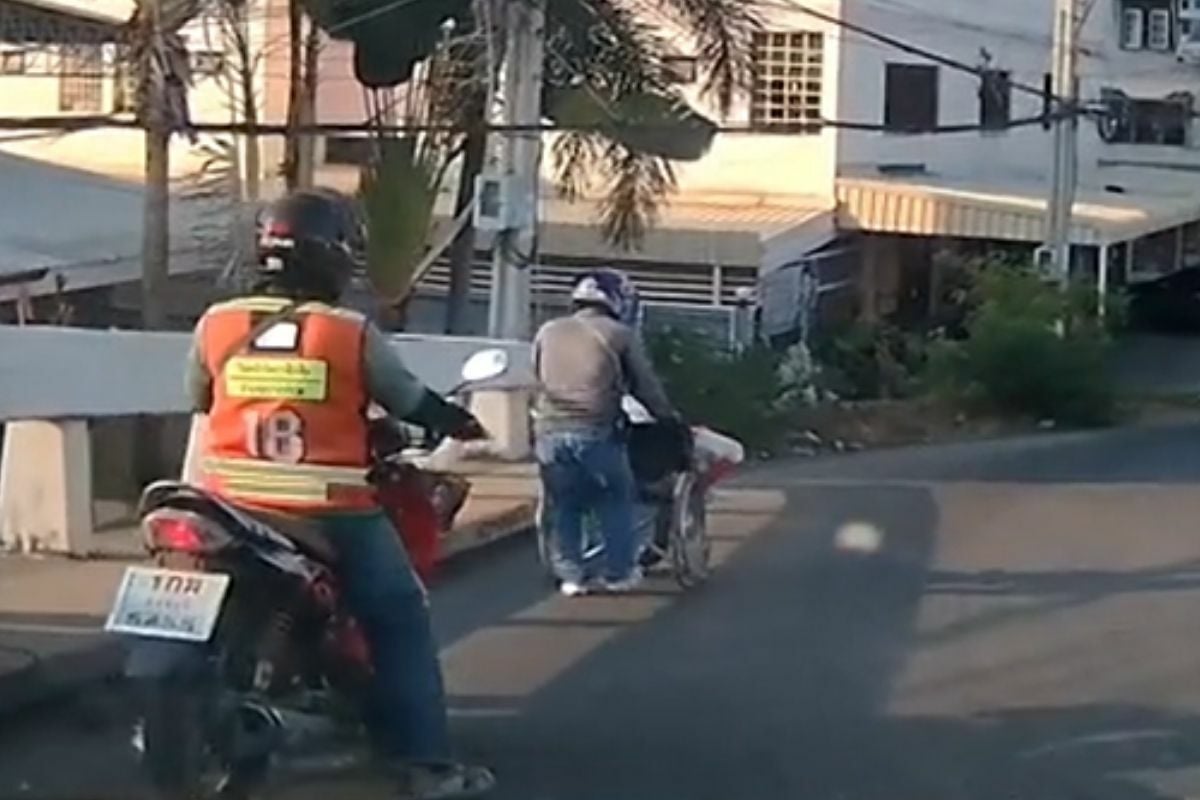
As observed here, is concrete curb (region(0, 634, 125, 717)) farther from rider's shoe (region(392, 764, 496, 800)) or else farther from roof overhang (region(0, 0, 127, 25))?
roof overhang (region(0, 0, 127, 25))

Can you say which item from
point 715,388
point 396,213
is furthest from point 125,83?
point 715,388

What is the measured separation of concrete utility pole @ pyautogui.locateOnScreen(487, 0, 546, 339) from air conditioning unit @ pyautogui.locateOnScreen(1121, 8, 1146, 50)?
33.8m

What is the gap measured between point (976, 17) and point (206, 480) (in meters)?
39.8

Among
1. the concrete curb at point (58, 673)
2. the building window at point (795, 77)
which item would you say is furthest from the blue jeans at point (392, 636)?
the building window at point (795, 77)

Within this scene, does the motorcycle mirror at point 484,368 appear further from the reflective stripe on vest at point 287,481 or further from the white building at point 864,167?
the white building at point 864,167

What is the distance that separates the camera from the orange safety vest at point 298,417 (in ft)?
24.9

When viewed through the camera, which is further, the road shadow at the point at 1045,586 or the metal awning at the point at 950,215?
the metal awning at the point at 950,215

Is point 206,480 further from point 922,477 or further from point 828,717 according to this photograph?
point 922,477

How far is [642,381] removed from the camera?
12.3 meters

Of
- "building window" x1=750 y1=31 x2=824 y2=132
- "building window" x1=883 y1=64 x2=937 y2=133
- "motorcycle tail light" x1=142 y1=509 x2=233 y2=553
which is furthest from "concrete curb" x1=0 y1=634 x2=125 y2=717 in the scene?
"building window" x1=883 y1=64 x2=937 y2=133

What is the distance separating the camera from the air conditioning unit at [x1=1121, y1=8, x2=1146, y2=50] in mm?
52844

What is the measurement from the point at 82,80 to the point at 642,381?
68.7 feet

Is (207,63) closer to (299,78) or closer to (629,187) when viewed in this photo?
(299,78)

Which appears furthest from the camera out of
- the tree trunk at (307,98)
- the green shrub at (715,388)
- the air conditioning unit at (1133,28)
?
the air conditioning unit at (1133,28)
